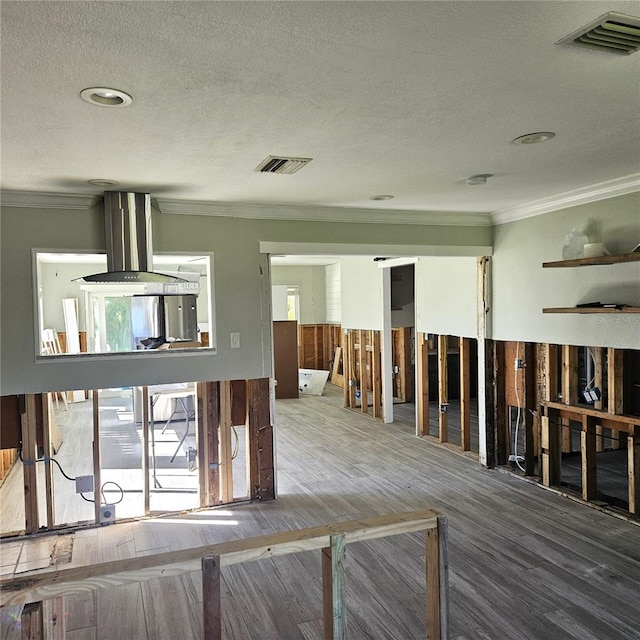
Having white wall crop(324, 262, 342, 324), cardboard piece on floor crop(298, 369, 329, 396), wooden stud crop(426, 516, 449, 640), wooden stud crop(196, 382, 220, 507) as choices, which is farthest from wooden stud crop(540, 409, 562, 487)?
white wall crop(324, 262, 342, 324)

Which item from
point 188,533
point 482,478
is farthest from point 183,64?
point 482,478

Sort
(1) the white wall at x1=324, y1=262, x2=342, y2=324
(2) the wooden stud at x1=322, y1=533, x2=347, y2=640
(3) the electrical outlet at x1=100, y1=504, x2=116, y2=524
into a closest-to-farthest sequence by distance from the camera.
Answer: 1. (2) the wooden stud at x1=322, y1=533, x2=347, y2=640
2. (3) the electrical outlet at x1=100, y1=504, x2=116, y2=524
3. (1) the white wall at x1=324, y1=262, x2=342, y2=324

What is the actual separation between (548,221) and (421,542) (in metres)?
2.74

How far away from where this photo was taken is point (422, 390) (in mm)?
6195

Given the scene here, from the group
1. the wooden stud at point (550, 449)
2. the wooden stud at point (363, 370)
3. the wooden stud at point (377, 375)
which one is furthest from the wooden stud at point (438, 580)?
the wooden stud at point (363, 370)

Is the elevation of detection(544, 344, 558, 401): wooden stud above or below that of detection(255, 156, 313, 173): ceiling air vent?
below

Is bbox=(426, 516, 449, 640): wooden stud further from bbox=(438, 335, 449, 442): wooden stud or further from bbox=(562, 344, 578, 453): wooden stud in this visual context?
bbox=(438, 335, 449, 442): wooden stud

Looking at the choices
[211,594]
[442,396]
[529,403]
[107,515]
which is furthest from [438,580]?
[442,396]

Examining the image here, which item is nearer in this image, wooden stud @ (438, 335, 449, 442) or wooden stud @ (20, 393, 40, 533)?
wooden stud @ (20, 393, 40, 533)

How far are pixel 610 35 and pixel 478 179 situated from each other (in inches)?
72.0

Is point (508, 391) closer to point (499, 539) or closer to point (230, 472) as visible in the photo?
point (499, 539)

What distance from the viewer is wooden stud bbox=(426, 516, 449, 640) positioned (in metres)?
1.89

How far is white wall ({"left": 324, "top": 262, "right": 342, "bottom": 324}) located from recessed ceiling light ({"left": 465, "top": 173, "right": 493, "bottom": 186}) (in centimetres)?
718

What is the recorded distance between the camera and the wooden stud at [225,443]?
4.14m
